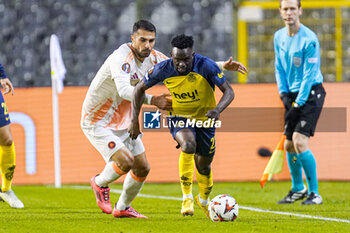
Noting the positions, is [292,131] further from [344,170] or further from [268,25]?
[268,25]

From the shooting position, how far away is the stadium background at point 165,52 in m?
10.1

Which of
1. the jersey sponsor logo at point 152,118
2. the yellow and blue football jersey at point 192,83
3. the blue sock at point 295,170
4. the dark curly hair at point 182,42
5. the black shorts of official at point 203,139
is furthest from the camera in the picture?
the jersey sponsor logo at point 152,118

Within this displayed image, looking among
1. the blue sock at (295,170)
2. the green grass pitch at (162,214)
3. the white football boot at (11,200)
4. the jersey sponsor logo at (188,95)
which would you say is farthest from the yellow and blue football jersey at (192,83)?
the blue sock at (295,170)

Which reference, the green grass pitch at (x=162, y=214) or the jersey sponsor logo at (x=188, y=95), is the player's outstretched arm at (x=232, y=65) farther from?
the green grass pitch at (x=162, y=214)

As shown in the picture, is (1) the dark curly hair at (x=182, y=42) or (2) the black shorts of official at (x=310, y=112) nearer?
(1) the dark curly hair at (x=182, y=42)

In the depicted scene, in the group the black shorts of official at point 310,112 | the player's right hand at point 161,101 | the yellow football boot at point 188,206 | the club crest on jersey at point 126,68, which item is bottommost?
the yellow football boot at point 188,206

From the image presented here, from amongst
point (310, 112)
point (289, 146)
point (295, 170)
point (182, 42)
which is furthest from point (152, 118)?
point (182, 42)

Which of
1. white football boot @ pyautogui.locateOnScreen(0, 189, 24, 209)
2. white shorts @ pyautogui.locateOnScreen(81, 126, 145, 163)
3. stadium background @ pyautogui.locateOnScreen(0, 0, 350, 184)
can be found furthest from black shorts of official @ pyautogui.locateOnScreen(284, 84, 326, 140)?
white football boot @ pyautogui.locateOnScreen(0, 189, 24, 209)

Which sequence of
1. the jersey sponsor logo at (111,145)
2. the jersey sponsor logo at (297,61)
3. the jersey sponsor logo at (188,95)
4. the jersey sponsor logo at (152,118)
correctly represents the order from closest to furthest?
Result: the jersey sponsor logo at (188,95) < the jersey sponsor logo at (111,145) < the jersey sponsor logo at (297,61) < the jersey sponsor logo at (152,118)

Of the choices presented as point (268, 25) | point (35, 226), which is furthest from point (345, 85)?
point (35, 226)

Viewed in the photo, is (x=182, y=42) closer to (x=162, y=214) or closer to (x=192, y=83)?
(x=192, y=83)

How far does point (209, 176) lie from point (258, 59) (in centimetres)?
789

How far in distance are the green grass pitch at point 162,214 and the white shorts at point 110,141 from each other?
0.59 meters

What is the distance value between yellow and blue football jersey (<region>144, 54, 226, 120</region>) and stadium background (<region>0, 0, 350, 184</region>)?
4.33 m
